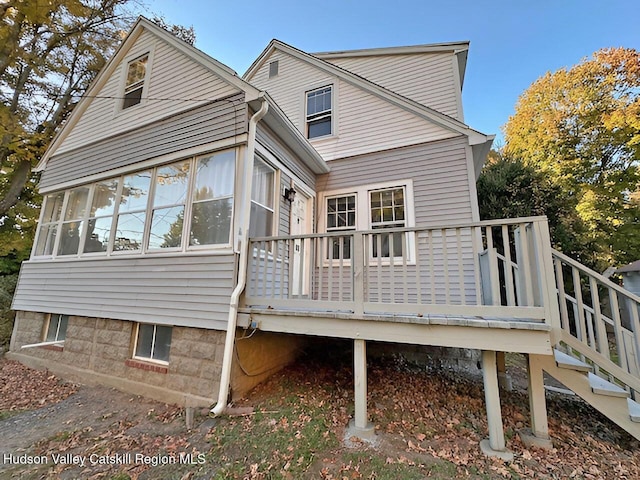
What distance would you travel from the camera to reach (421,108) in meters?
6.18

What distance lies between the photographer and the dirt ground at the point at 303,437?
2.78m

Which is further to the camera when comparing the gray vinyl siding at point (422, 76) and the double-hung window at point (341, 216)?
the gray vinyl siding at point (422, 76)

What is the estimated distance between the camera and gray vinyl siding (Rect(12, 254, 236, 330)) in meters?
4.26

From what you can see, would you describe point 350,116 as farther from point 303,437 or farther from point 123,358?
point 123,358

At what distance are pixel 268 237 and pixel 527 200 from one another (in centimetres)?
864

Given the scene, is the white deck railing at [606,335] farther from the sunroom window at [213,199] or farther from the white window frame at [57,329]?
the white window frame at [57,329]

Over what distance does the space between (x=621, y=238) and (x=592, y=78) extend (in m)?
8.49

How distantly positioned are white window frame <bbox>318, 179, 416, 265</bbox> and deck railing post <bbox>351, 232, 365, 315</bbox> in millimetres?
2008

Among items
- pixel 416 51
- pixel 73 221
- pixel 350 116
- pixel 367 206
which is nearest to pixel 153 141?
pixel 73 221

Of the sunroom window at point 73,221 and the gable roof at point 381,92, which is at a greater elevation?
the gable roof at point 381,92

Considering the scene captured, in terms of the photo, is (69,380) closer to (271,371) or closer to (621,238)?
(271,371)

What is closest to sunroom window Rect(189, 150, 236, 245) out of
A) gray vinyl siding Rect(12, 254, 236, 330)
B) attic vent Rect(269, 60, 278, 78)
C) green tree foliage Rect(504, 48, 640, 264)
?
gray vinyl siding Rect(12, 254, 236, 330)

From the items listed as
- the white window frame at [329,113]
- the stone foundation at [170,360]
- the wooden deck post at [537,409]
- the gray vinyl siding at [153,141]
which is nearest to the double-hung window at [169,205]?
the gray vinyl siding at [153,141]

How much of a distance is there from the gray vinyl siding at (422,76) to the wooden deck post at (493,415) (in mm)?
5590
